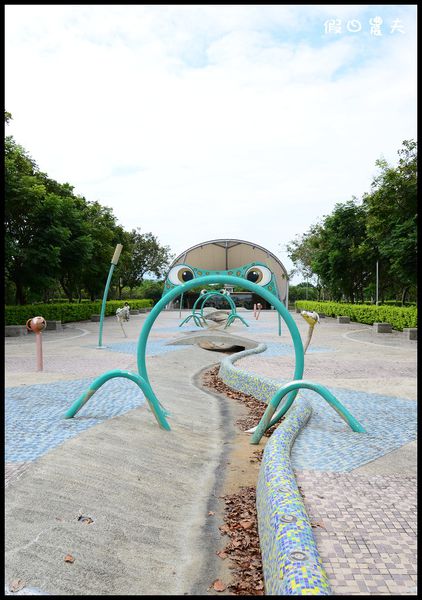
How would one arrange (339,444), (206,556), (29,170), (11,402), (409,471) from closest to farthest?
1. (206,556)
2. (409,471)
3. (339,444)
4. (11,402)
5. (29,170)

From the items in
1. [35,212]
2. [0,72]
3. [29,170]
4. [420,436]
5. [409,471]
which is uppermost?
[29,170]

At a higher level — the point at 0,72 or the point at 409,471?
the point at 0,72

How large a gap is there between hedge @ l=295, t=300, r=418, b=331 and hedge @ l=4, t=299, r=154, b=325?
1347 cm

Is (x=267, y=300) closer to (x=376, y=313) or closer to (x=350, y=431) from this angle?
(x=350, y=431)

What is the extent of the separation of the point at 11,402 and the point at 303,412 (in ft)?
12.4

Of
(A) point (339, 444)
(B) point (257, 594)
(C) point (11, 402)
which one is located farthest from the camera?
(C) point (11, 402)

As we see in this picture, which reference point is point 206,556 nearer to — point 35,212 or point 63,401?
point 63,401

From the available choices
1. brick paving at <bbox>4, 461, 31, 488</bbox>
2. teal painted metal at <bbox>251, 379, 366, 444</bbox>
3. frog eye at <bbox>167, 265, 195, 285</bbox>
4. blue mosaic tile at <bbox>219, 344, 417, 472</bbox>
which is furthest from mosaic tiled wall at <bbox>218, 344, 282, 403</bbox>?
frog eye at <bbox>167, 265, 195, 285</bbox>

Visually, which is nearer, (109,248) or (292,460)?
(292,460)

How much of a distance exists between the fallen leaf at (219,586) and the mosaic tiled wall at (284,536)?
0.89ft

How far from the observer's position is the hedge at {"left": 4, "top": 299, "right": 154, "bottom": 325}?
18.2 m

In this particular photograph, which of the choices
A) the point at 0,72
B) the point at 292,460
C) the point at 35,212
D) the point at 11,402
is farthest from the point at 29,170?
the point at 292,460

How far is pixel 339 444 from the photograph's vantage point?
4781mm

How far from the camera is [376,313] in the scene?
845 inches
